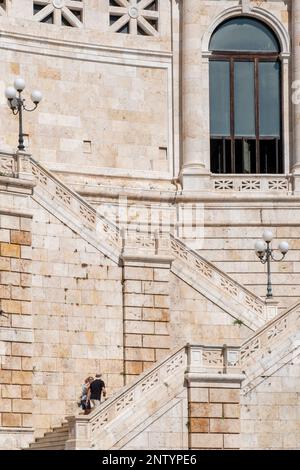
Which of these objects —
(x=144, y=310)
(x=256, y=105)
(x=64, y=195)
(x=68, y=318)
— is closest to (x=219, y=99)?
(x=256, y=105)

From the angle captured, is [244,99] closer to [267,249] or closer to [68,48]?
[68,48]

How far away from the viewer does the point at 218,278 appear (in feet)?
204

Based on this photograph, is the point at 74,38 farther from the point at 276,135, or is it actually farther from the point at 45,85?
the point at 276,135

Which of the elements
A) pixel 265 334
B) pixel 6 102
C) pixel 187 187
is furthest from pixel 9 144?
pixel 265 334

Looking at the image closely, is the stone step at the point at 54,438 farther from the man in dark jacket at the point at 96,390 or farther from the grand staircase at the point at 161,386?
the man in dark jacket at the point at 96,390

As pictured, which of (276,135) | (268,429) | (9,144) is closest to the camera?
(268,429)

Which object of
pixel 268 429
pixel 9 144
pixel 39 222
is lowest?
pixel 268 429

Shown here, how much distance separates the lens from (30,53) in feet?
222

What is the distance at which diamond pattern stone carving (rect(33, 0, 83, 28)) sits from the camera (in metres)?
68.5

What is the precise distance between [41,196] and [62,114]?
894cm

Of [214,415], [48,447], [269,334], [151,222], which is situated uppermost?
[151,222]

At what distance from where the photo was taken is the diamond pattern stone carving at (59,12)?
6850 centimetres

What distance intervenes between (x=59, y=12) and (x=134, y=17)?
287cm

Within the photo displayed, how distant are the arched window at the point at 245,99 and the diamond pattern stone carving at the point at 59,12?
A: 16.3ft
